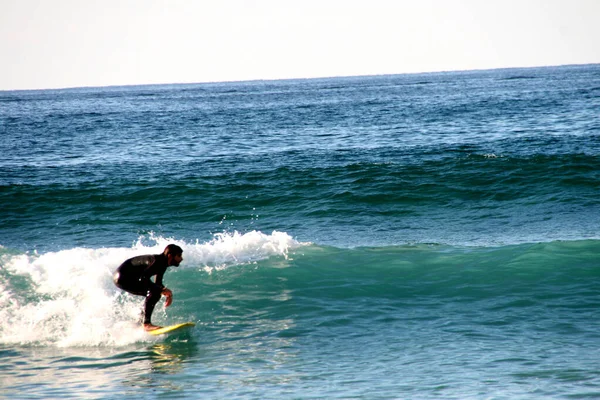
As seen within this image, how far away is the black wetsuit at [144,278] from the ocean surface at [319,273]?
604 mm

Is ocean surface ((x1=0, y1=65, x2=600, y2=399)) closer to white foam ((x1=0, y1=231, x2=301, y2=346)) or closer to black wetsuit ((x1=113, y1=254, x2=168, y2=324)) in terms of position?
white foam ((x1=0, y1=231, x2=301, y2=346))

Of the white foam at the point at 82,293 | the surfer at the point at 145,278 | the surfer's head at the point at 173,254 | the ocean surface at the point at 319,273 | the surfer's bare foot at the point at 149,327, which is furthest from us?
the white foam at the point at 82,293

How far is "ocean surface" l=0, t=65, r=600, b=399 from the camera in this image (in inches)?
314

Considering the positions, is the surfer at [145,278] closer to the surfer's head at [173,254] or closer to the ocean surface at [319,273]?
the surfer's head at [173,254]

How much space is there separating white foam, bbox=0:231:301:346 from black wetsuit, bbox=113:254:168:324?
1.94ft

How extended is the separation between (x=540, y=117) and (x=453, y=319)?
29415 millimetres

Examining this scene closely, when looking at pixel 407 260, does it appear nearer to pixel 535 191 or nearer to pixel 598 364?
pixel 598 364

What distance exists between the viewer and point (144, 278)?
939 centimetres

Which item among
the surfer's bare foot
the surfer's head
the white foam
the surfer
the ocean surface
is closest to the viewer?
the ocean surface

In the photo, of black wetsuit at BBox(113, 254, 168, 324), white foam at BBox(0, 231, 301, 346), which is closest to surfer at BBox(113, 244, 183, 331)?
black wetsuit at BBox(113, 254, 168, 324)

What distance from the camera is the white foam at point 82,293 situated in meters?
Answer: 9.93

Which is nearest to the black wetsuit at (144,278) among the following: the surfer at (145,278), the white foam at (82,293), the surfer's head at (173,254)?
the surfer at (145,278)

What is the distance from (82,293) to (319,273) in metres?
4.21

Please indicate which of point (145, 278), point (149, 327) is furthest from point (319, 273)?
point (145, 278)
